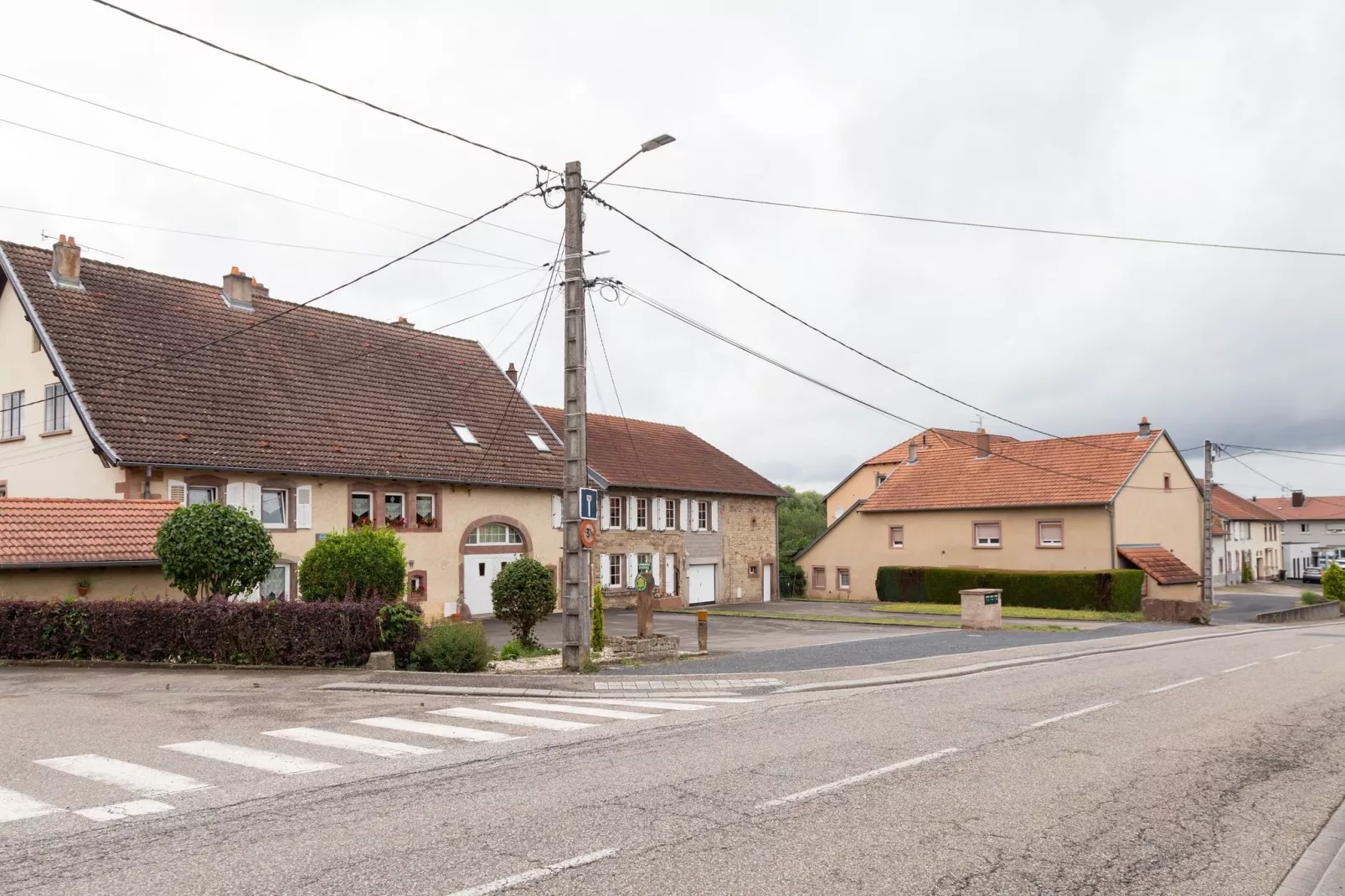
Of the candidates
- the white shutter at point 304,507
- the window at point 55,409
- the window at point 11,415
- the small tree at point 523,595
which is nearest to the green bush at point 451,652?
the small tree at point 523,595

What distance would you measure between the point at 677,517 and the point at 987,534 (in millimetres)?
13928

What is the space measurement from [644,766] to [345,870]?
3.31 m

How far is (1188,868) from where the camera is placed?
19.5 ft

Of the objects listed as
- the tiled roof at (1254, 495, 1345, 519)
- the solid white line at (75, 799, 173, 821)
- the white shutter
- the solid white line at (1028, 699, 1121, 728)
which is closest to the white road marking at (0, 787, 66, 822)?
the solid white line at (75, 799, 173, 821)

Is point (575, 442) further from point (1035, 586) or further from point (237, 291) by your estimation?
point (1035, 586)

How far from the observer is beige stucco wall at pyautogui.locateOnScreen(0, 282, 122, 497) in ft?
78.5

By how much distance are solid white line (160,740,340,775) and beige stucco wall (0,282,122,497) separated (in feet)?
51.1

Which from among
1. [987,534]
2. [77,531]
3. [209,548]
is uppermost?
[77,531]

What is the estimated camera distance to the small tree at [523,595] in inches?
757

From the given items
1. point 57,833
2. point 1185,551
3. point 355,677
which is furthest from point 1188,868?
point 1185,551

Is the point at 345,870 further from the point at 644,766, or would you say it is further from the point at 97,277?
the point at 97,277

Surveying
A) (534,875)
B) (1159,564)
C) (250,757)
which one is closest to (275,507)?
(250,757)

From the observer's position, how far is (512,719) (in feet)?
38.1

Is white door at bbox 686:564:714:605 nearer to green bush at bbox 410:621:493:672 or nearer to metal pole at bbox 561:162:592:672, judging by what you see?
green bush at bbox 410:621:493:672
